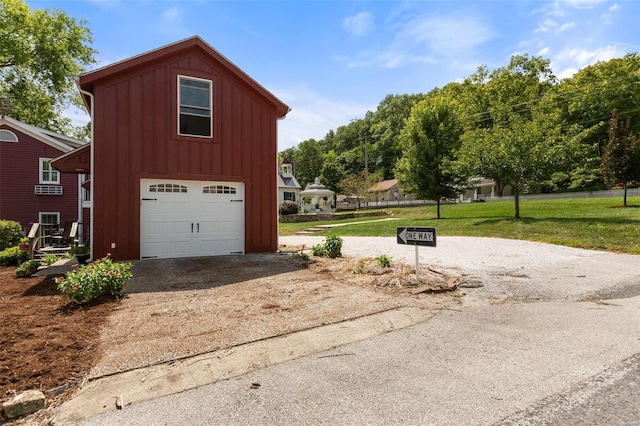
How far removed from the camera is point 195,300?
5555 millimetres

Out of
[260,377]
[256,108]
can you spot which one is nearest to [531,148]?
[256,108]

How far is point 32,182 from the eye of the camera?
16266 millimetres

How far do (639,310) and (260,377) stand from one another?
5.30 metres

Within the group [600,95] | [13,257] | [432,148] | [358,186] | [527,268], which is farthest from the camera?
[358,186]

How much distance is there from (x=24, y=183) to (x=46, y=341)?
16.8 m

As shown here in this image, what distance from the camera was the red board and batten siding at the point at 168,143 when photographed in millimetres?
9031

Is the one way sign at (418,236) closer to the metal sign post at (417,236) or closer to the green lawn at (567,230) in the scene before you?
the metal sign post at (417,236)

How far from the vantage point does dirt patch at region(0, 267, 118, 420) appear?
2947mm

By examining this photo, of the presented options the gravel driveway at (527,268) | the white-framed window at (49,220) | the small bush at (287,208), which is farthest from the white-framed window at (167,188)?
the small bush at (287,208)

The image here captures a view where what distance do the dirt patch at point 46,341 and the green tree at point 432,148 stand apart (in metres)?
19.9

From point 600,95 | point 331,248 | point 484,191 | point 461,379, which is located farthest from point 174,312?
point 484,191

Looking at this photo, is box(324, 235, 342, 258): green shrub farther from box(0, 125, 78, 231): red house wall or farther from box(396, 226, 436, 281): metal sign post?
box(0, 125, 78, 231): red house wall

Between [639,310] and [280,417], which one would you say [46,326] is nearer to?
[280,417]

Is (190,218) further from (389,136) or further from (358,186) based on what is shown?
(389,136)
